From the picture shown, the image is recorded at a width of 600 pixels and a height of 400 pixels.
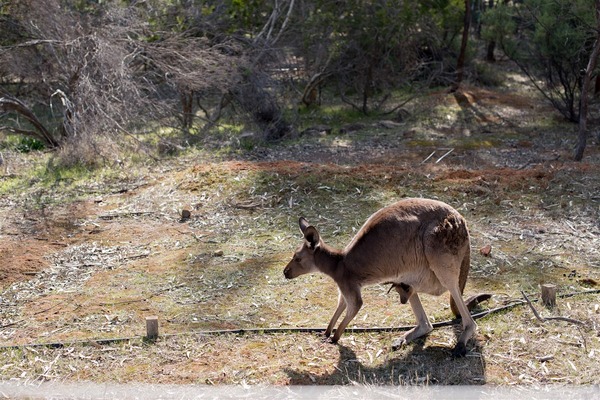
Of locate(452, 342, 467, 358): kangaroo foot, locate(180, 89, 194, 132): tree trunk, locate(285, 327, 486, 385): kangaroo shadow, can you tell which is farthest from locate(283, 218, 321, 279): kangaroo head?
locate(180, 89, 194, 132): tree trunk

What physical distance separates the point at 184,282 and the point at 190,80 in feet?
22.0

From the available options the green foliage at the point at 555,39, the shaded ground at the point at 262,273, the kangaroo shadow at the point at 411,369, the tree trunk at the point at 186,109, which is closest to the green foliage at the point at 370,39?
the green foliage at the point at 555,39

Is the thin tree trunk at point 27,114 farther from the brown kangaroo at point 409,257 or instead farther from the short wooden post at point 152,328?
the brown kangaroo at point 409,257

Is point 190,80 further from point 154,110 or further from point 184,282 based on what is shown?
point 184,282

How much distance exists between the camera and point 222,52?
15.1 meters

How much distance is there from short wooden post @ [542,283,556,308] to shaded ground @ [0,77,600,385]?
10 centimetres

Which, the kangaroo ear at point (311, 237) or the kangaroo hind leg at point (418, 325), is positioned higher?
the kangaroo ear at point (311, 237)

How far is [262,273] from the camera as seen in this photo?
280 inches

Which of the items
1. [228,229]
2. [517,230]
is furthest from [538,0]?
[228,229]

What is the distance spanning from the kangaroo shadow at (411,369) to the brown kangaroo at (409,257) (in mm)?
113

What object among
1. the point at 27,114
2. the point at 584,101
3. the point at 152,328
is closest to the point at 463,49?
the point at 584,101

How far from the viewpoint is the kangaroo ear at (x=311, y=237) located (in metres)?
5.47

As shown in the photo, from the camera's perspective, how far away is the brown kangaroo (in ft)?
17.2

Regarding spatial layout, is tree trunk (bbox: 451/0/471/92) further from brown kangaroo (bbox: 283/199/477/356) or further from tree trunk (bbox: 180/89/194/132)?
brown kangaroo (bbox: 283/199/477/356)
